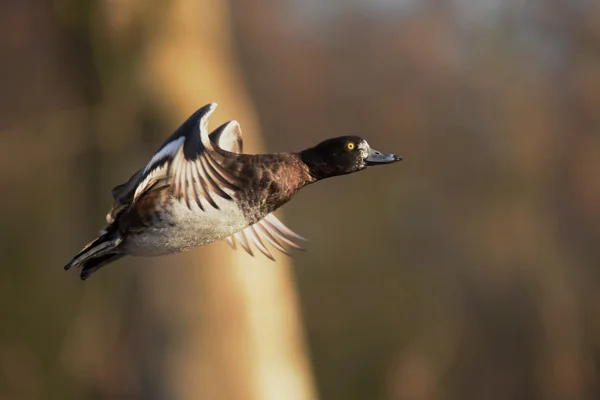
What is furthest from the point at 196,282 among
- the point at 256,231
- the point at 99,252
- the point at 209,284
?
the point at 99,252

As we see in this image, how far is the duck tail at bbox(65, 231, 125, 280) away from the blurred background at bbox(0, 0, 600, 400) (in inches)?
93.9

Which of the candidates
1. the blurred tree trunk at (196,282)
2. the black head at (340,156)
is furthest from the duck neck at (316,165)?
the blurred tree trunk at (196,282)

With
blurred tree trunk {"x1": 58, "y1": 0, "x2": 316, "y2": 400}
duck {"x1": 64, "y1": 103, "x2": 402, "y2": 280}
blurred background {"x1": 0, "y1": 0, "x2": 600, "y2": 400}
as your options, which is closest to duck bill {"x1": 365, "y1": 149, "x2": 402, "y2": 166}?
duck {"x1": 64, "y1": 103, "x2": 402, "y2": 280}

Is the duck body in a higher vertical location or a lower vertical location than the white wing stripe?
lower

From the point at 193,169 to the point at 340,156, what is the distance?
106mm

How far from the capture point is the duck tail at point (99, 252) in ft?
2.00

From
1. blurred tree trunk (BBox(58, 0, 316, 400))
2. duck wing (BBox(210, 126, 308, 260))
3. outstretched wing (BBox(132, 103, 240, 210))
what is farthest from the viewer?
blurred tree trunk (BBox(58, 0, 316, 400))

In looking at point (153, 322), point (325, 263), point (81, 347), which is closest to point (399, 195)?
point (325, 263)

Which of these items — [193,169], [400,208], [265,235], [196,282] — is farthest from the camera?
[400,208]

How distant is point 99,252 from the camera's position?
62cm

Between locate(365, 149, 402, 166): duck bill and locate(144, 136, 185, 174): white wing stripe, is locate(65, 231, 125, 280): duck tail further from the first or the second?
locate(365, 149, 402, 166): duck bill

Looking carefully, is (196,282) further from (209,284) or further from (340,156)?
(340,156)

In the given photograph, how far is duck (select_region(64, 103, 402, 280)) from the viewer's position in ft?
1.88

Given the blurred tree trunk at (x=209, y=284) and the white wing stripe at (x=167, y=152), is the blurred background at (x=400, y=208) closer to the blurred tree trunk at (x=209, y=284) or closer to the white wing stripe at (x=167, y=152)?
the blurred tree trunk at (x=209, y=284)
